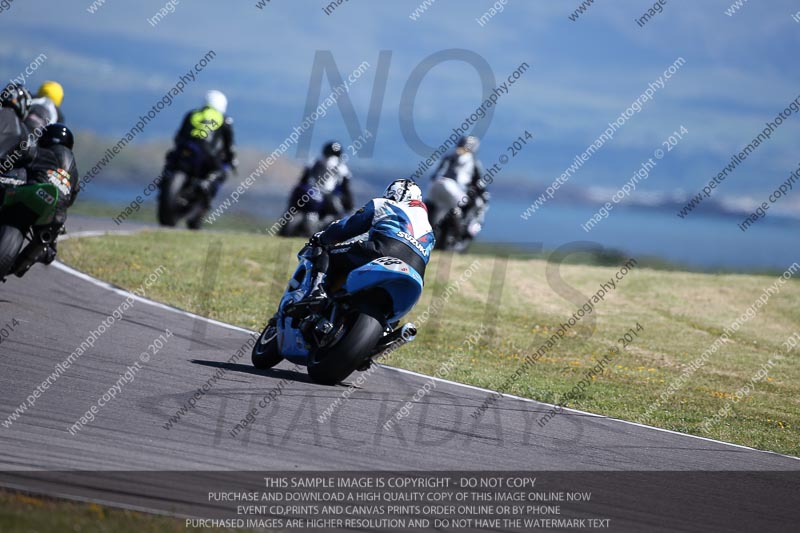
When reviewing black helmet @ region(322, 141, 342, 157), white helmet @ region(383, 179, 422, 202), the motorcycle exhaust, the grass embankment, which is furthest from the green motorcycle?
black helmet @ region(322, 141, 342, 157)

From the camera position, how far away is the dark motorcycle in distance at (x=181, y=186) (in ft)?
63.4

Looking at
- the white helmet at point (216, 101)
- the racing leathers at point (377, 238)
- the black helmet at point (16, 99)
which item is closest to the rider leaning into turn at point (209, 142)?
the white helmet at point (216, 101)

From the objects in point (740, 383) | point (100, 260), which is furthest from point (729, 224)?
point (100, 260)

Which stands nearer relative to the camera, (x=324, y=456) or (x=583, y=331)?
(x=324, y=456)

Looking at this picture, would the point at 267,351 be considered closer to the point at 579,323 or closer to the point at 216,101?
the point at 579,323

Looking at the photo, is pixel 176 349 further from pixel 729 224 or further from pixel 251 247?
pixel 729 224

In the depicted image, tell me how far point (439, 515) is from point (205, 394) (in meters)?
3.04

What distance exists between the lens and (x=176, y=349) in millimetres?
10281

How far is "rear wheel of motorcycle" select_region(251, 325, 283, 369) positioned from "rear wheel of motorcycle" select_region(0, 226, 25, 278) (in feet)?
8.05

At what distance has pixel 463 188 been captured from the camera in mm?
20078


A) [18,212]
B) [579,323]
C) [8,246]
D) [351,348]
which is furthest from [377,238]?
[579,323]

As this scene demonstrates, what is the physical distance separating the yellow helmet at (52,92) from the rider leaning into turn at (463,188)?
22.9 feet

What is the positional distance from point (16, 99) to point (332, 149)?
11.7 m

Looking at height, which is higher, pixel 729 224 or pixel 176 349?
pixel 176 349
